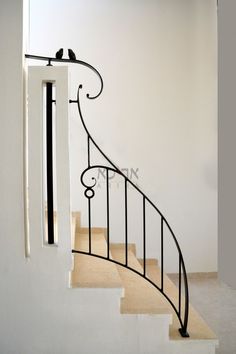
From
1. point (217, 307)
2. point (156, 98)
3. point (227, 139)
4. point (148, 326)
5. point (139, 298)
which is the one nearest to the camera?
point (227, 139)

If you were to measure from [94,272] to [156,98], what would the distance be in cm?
243

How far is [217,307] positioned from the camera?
3.41 m

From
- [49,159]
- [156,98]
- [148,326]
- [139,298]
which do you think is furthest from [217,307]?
[156,98]

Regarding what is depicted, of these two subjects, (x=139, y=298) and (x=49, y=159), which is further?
(x=139, y=298)

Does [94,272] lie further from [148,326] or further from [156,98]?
[156,98]

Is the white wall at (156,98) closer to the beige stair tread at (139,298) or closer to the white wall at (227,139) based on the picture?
the beige stair tread at (139,298)

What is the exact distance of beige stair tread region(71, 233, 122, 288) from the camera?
219 centimetres

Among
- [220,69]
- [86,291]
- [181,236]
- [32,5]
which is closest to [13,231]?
[86,291]

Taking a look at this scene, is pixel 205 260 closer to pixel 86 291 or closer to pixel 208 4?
pixel 86 291

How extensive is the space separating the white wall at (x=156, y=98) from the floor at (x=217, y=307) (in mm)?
346

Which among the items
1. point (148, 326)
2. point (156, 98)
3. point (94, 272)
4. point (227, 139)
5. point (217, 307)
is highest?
point (156, 98)

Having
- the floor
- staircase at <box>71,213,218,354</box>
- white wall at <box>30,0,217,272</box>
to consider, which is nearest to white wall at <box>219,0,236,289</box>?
staircase at <box>71,213,218,354</box>

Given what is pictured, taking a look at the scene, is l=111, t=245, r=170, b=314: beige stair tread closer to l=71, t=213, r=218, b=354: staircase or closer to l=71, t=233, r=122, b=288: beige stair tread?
l=71, t=213, r=218, b=354: staircase

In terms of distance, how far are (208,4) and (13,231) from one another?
11.4 feet
